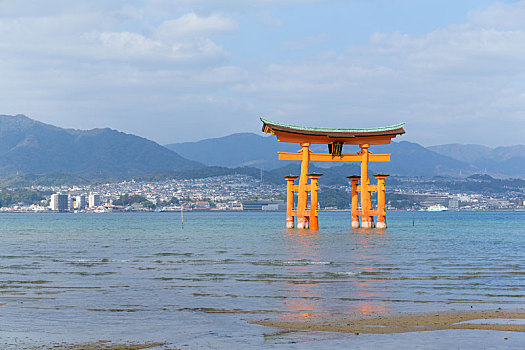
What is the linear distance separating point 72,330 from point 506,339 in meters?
8.27

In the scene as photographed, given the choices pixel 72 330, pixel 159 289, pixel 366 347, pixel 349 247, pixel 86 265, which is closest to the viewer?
pixel 366 347

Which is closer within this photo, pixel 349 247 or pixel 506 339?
pixel 506 339

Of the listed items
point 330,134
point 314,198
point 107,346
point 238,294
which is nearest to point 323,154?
point 330,134

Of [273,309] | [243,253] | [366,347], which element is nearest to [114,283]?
[273,309]

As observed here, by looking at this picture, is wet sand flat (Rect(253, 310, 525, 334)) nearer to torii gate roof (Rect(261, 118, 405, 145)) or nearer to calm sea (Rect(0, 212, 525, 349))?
calm sea (Rect(0, 212, 525, 349))

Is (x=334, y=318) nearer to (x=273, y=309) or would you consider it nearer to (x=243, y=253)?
(x=273, y=309)

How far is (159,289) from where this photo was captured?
2086 centimetres

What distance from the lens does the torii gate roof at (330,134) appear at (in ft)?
203

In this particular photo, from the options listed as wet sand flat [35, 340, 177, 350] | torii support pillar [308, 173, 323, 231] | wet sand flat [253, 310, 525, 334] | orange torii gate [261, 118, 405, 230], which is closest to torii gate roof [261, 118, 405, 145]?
orange torii gate [261, 118, 405, 230]

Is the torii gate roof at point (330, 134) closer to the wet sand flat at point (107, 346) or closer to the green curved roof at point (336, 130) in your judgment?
the green curved roof at point (336, 130)

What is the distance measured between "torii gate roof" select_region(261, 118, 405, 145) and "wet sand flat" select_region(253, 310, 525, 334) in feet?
152

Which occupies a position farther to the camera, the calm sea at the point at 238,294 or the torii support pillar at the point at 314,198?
the torii support pillar at the point at 314,198

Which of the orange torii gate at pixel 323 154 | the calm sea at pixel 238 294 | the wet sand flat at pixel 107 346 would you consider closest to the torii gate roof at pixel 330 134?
the orange torii gate at pixel 323 154

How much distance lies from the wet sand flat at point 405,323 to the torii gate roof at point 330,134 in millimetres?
46448
